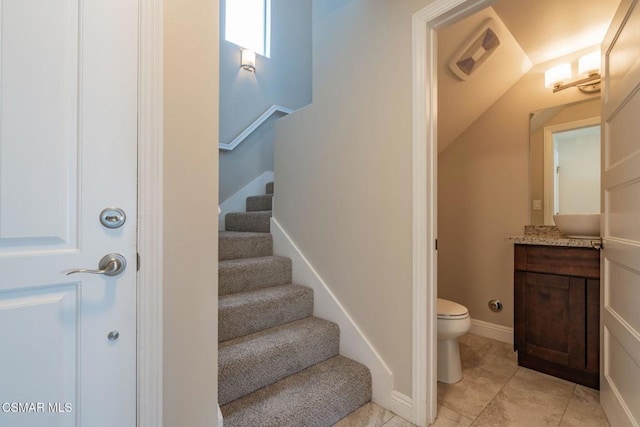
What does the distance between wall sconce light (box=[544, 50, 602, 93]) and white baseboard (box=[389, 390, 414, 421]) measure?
2.41 metres

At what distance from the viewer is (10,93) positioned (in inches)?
27.9

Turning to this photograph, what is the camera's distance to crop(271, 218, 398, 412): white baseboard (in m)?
1.52

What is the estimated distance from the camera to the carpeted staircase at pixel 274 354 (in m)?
1.31

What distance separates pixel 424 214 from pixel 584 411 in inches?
53.8

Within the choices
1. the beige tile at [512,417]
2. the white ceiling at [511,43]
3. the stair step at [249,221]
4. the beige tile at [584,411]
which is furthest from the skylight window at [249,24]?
the beige tile at [584,411]

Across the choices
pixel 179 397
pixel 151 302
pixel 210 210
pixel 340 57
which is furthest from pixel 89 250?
pixel 340 57

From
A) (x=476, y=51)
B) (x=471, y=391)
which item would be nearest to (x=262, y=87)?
(x=476, y=51)

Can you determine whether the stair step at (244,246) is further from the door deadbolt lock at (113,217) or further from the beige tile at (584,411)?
the beige tile at (584,411)

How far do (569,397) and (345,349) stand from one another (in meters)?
1.27

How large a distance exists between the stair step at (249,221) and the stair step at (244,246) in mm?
134

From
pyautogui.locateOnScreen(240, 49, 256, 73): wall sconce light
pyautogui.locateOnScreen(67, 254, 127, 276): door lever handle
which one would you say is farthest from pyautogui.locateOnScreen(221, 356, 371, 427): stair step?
pyautogui.locateOnScreen(240, 49, 256, 73): wall sconce light

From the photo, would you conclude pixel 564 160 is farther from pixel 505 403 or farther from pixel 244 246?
pixel 244 246

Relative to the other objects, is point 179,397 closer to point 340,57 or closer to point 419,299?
point 419,299

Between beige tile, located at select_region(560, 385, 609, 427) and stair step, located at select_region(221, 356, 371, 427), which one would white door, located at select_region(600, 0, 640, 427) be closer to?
beige tile, located at select_region(560, 385, 609, 427)
